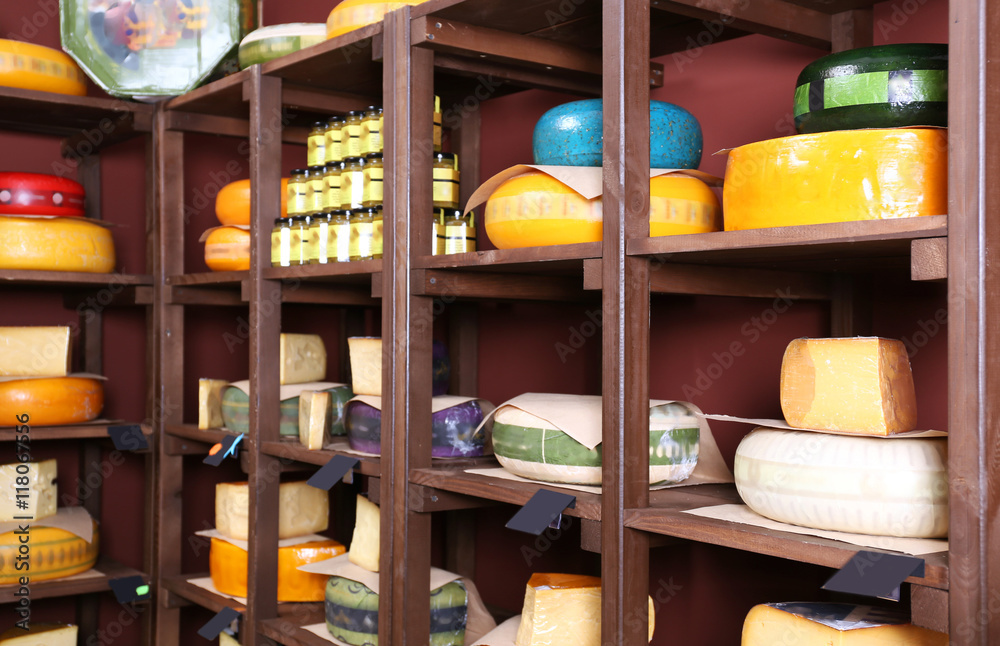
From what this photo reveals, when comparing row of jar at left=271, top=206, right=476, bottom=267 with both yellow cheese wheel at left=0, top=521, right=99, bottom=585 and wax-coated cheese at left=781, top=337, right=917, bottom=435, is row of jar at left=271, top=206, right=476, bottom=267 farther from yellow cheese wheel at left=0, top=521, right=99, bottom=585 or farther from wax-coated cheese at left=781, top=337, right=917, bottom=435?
yellow cheese wheel at left=0, top=521, right=99, bottom=585

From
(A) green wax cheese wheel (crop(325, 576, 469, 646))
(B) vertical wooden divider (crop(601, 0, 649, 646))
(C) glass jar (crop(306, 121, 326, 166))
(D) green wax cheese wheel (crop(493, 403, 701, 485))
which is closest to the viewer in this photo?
(B) vertical wooden divider (crop(601, 0, 649, 646))

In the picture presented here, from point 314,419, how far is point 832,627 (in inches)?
45.4

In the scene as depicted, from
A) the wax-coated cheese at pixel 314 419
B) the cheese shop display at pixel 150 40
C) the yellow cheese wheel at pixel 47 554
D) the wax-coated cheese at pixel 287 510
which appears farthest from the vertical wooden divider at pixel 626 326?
the yellow cheese wheel at pixel 47 554

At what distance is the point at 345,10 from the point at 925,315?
1.23 m

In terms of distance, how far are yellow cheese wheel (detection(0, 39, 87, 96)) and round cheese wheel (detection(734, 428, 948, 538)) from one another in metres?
2.13

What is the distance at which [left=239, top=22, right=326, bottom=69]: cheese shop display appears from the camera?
2180mm

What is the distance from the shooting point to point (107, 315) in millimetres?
2955

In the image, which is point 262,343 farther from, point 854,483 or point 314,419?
point 854,483

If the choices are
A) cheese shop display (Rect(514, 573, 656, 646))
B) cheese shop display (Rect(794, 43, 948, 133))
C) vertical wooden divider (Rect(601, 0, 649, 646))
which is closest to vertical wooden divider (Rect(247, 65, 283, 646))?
cheese shop display (Rect(514, 573, 656, 646))

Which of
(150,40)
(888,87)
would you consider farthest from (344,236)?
(888,87)

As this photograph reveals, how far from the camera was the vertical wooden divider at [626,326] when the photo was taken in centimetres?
132

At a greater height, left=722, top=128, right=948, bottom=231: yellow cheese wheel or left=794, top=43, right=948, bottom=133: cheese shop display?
left=794, top=43, right=948, bottom=133: cheese shop display

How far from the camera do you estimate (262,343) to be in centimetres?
212

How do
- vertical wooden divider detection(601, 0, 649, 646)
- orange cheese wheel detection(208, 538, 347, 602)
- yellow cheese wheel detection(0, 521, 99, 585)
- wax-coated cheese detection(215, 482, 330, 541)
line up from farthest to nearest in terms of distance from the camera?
yellow cheese wheel detection(0, 521, 99, 585), wax-coated cheese detection(215, 482, 330, 541), orange cheese wheel detection(208, 538, 347, 602), vertical wooden divider detection(601, 0, 649, 646)
